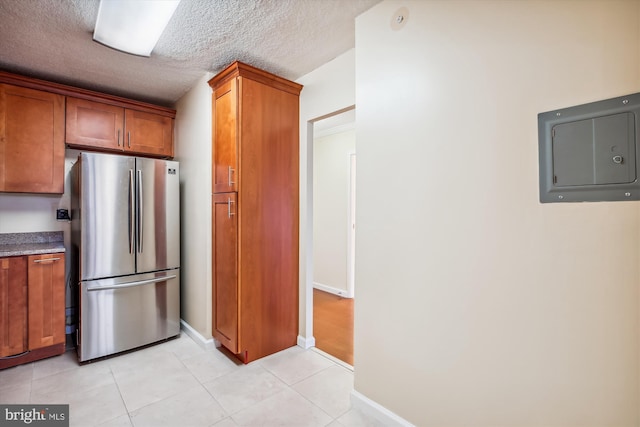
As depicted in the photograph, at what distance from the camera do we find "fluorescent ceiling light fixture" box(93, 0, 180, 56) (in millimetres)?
1737

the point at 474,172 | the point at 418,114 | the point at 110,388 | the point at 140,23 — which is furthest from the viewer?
the point at 110,388

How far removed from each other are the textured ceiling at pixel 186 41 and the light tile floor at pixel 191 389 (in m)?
2.48

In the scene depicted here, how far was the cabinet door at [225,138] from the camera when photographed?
242cm

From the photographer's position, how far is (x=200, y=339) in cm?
281

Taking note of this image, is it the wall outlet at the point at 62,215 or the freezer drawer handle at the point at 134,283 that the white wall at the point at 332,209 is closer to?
the freezer drawer handle at the point at 134,283

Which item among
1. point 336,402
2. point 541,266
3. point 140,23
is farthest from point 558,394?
point 140,23

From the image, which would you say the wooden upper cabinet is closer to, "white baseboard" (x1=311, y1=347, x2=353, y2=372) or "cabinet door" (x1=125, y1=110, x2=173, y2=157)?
"cabinet door" (x1=125, y1=110, x2=173, y2=157)

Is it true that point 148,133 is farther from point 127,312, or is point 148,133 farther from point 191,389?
point 191,389

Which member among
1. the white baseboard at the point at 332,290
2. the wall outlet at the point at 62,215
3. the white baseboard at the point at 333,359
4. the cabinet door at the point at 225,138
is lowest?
the white baseboard at the point at 333,359

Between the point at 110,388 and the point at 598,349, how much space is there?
2811mm

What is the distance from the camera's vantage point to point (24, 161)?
2605 mm

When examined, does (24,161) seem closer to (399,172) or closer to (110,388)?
(110,388)

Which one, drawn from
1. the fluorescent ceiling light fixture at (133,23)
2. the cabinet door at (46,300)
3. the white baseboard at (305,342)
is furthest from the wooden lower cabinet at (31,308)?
the white baseboard at (305,342)

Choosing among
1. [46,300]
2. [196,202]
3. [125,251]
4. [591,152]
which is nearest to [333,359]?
[196,202]
